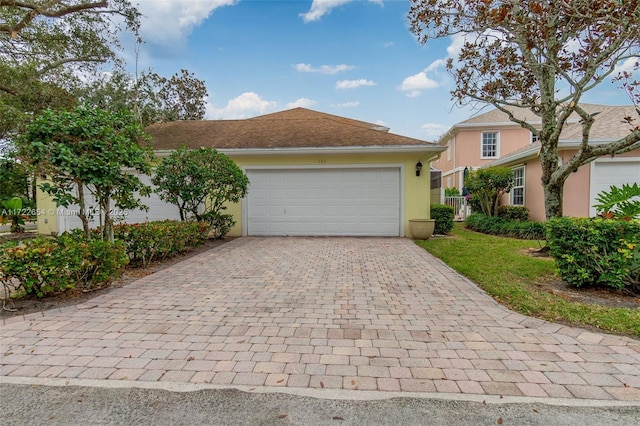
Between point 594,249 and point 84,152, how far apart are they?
24.8 ft

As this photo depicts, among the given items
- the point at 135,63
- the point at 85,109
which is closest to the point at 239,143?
the point at 85,109

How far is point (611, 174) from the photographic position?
10055 millimetres

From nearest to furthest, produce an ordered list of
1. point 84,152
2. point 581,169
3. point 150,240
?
1. point 84,152
2. point 150,240
3. point 581,169

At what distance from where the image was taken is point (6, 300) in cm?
419

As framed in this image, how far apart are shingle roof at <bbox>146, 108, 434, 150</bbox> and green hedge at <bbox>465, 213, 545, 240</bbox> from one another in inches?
168

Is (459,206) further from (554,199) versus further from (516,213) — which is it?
(554,199)

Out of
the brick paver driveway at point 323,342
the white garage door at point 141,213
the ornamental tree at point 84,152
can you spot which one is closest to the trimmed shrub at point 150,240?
the ornamental tree at point 84,152

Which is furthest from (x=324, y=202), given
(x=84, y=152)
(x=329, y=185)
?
(x=84, y=152)

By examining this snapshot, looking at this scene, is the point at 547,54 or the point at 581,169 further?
the point at 581,169

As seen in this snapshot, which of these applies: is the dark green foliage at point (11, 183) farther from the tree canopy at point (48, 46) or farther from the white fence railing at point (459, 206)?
the white fence railing at point (459, 206)

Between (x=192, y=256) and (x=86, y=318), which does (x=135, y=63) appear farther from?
(x=86, y=318)

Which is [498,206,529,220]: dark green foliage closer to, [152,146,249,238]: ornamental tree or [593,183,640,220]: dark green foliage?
[593,183,640,220]: dark green foliage

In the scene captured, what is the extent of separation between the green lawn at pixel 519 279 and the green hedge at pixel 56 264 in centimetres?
575

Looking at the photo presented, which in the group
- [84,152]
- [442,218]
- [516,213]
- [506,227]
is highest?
[84,152]
